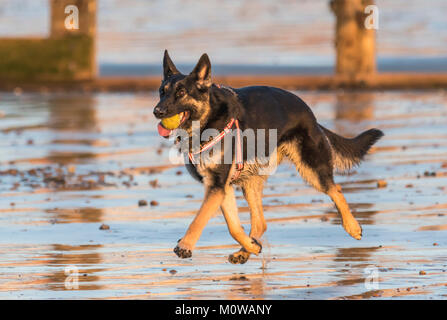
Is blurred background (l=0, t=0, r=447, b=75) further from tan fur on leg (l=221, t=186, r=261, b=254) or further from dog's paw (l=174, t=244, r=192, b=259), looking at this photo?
dog's paw (l=174, t=244, r=192, b=259)

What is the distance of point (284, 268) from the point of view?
858cm

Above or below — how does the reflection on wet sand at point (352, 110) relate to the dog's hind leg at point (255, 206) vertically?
below

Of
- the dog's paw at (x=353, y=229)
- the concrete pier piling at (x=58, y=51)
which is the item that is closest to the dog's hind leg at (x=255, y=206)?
the dog's paw at (x=353, y=229)

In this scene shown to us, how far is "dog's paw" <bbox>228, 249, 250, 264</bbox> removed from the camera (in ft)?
29.1

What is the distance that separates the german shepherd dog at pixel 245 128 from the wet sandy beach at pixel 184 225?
284 millimetres

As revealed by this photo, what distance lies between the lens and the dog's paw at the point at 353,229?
9.50 meters

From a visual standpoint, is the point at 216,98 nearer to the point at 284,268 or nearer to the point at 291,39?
the point at 284,268

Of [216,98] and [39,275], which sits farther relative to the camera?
[216,98]

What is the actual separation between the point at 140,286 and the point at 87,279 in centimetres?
47

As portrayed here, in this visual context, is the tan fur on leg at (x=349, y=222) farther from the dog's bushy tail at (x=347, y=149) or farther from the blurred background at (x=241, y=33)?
the blurred background at (x=241, y=33)

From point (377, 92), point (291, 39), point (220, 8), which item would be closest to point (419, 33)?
point (291, 39)

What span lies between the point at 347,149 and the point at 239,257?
2.05 meters

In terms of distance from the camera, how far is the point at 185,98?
Answer: 873 cm
